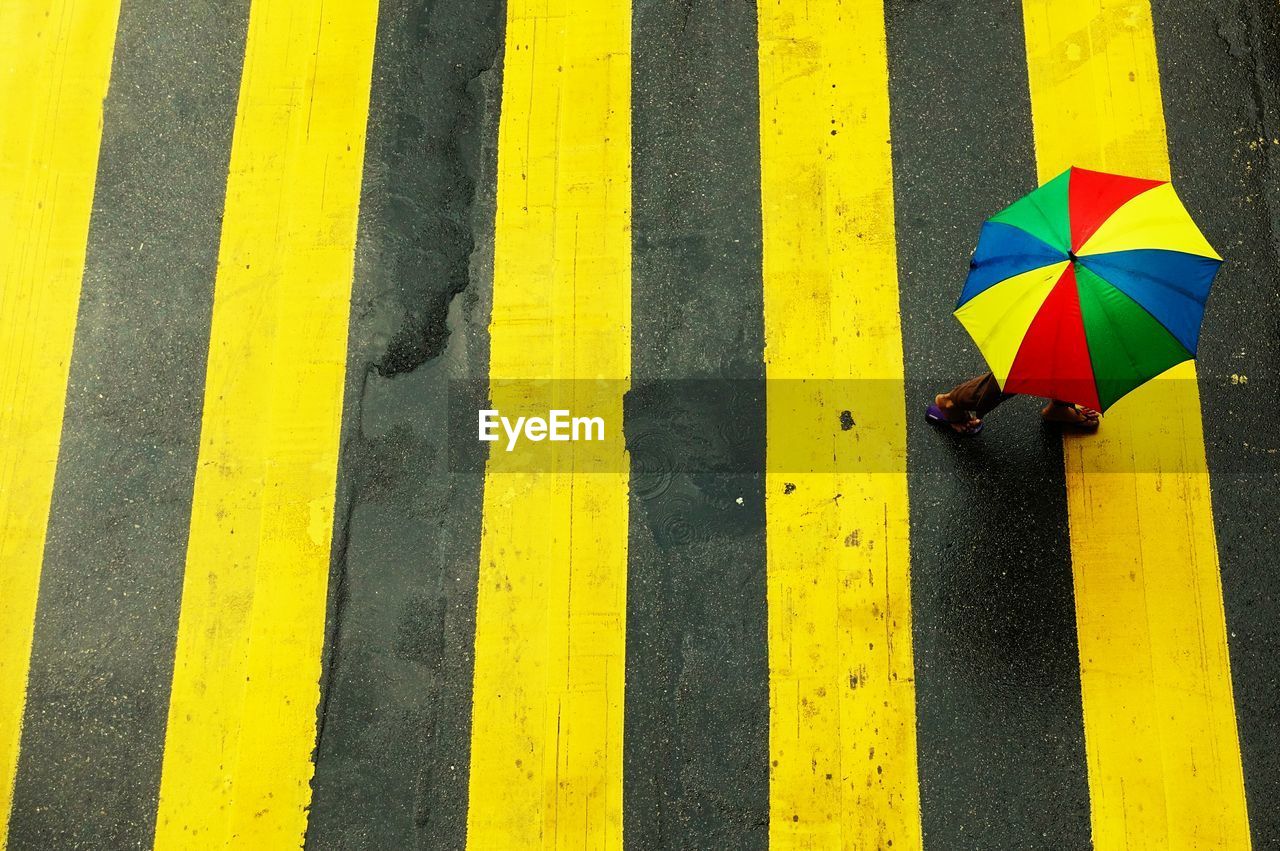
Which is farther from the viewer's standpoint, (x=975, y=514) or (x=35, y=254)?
(x=35, y=254)

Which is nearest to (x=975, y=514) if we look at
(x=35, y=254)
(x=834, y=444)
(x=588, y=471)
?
(x=834, y=444)

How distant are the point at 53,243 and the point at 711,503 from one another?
356cm

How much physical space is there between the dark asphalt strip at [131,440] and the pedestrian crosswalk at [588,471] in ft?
0.24

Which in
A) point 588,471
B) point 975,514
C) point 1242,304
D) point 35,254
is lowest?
point 975,514

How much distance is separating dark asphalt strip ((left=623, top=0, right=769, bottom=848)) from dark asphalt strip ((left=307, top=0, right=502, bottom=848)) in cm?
78

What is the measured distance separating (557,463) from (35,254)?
113 inches

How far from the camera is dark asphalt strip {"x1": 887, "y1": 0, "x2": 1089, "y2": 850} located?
4.17m

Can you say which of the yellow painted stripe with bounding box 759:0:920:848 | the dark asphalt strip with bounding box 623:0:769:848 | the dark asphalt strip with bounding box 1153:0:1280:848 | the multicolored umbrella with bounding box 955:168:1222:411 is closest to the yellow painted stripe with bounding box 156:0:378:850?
the dark asphalt strip with bounding box 623:0:769:848

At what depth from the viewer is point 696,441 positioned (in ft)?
14.8

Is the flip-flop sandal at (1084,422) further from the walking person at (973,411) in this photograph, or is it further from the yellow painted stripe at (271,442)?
the yellow painted stripe at (271,442)

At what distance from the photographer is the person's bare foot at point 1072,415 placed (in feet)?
14.2

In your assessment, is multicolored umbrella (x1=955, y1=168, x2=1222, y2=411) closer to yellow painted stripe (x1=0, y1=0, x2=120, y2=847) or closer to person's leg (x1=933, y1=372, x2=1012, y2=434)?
person's leg (x1=933, y1=372, x2=1012, y2=434)

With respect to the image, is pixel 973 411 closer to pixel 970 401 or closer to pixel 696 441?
pixel 970 401

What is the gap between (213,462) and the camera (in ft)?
14.8
